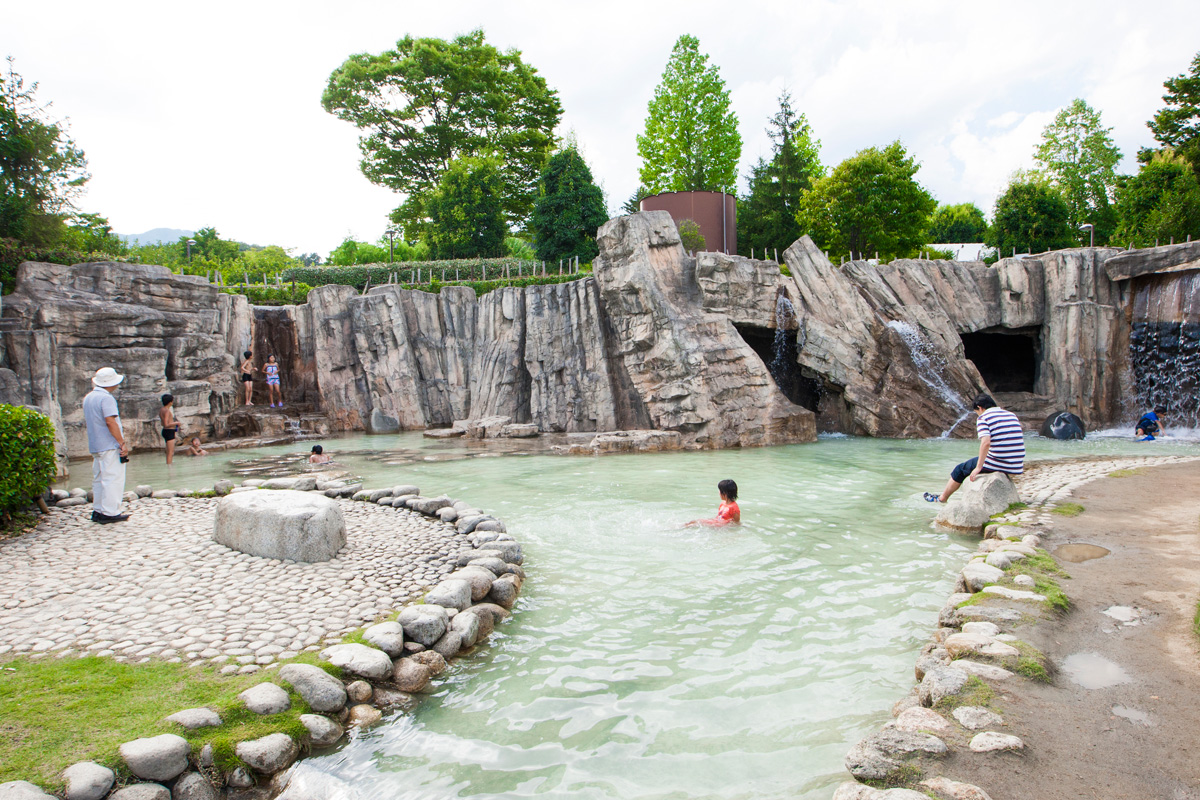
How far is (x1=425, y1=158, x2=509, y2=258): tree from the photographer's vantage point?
35.1 meters

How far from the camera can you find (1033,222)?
26812mm

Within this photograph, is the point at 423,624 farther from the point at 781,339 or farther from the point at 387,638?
the point at 781,339

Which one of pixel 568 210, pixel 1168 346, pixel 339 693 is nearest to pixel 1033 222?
pixel 1168 346

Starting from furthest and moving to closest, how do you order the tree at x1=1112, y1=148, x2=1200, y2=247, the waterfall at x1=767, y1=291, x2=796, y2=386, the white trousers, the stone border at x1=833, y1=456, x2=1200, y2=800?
the tree at x1=1112, y1=148, x2=1200, y2=247 < the waterfall at x1=767, y1=291, x2=796, y2=386 < the white trousers < the stone border at x1=833, y1=456, x2=1200, y2=800

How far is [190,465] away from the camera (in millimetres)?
15430

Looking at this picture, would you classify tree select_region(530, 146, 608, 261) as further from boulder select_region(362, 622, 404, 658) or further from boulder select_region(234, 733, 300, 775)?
boulder select_region(234, 733, 300, 775)

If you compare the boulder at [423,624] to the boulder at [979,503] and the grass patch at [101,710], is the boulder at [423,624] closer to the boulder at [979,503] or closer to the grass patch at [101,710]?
the grass patch at [101,710]

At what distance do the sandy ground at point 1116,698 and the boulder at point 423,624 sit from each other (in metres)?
3.53

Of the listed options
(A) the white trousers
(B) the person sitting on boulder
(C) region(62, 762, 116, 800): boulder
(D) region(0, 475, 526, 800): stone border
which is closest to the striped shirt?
(D) region(0, 475, 526, 800): stone border

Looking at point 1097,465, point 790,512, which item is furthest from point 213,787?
point 1097,465

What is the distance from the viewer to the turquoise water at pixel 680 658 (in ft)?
12.5

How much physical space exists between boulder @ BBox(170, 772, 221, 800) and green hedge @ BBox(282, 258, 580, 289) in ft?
95.3

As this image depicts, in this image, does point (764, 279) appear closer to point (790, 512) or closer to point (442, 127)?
point (790, 512)

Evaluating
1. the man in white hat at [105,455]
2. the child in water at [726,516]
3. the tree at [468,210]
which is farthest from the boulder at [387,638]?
the tree at [468,210]
